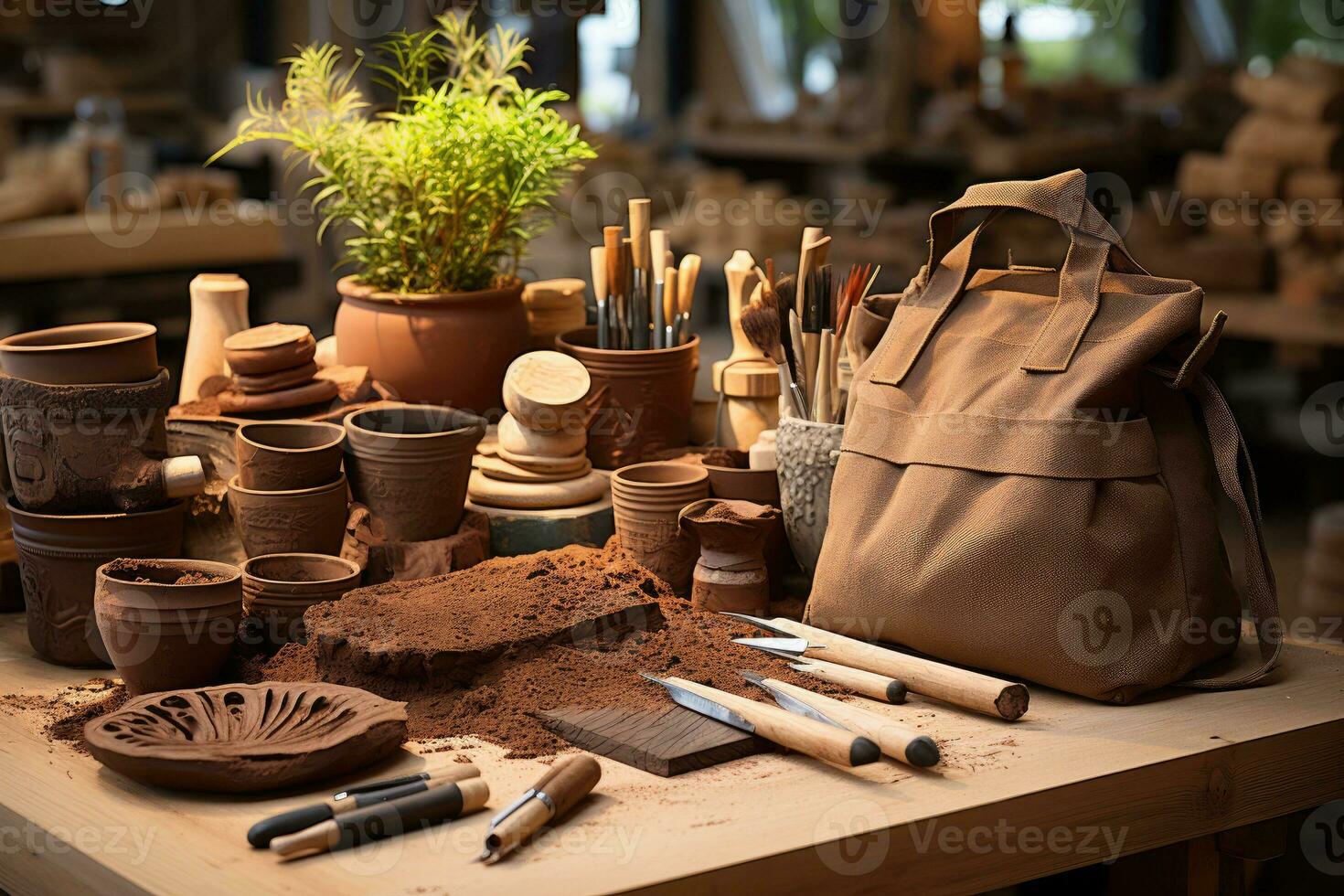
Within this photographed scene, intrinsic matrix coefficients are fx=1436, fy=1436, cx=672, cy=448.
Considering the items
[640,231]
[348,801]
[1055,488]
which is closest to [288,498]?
[348,801]

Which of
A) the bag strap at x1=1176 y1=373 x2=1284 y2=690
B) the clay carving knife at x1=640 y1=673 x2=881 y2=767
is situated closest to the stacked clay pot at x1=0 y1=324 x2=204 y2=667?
the clay carving knife at x1=640 y1=673 x2=881 y2=767

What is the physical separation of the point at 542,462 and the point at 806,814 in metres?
0.83

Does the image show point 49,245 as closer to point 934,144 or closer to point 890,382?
point 934,144

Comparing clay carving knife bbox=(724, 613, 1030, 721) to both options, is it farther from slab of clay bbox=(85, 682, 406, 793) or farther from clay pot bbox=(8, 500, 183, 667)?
clay pot bbox=(8, 500, 183, 667)

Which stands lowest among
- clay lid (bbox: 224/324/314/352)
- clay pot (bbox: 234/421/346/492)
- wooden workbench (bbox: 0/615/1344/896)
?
wooden workbench (bbox: 0/615/1344/896)

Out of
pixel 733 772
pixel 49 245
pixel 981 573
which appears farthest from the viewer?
pixel 49 245

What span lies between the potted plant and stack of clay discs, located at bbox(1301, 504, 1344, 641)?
7.19ft

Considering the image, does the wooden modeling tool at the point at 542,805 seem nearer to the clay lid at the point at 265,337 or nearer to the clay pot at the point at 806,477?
the clay pot at the point at 806,477

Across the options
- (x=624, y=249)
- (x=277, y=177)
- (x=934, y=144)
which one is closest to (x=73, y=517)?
(x=624, y=249)

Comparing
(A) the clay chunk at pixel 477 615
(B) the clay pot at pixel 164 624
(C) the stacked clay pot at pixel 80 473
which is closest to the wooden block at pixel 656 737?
(A) the clay chunk at pixel 477 615

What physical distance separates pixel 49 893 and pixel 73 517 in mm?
538

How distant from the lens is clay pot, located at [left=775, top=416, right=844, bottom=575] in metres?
1.88

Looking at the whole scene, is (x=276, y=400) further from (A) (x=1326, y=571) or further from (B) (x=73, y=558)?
(A) (x=1326, y=571)

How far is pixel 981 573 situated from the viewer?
1630 millimetres
